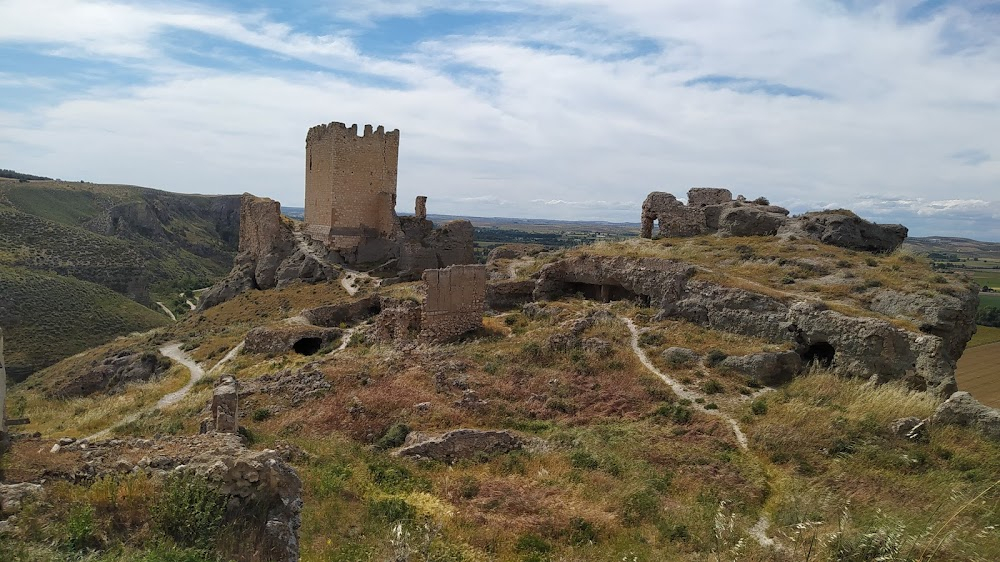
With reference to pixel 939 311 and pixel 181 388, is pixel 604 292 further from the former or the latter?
pixel 181 388

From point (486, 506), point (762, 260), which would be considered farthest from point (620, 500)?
point (762, 260)

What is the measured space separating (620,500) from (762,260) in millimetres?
14185

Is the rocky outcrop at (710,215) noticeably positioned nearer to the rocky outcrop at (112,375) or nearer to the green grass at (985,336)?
the rocky outcrop at (112,375)

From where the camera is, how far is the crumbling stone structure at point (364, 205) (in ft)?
131

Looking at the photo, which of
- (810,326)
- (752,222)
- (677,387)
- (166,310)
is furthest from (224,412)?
(166,310)

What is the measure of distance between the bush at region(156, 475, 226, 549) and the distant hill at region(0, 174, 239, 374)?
46800mm

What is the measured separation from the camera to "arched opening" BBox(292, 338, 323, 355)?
26.5 meters

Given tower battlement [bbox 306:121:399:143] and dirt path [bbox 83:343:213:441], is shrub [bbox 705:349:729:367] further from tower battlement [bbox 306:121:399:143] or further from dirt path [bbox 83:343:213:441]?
tower battlement [bbox 306:121:399:143]

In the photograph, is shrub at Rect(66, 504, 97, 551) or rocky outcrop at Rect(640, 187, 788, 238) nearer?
shrub at Rect(66, 504, 97, 551)

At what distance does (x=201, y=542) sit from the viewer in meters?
5.86

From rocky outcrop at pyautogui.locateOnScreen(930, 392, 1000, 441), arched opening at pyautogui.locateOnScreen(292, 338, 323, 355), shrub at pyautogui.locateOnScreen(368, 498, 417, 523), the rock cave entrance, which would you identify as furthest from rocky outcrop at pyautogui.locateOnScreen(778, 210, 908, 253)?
arched opening at pyautogui.locateOnScreen(292, 338, 323, 355)

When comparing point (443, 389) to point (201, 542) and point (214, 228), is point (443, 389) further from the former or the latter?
point (214, 228)

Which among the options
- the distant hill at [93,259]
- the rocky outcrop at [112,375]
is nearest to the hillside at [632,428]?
the rocky outcrop at [112,375]

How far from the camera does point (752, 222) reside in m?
24.9
